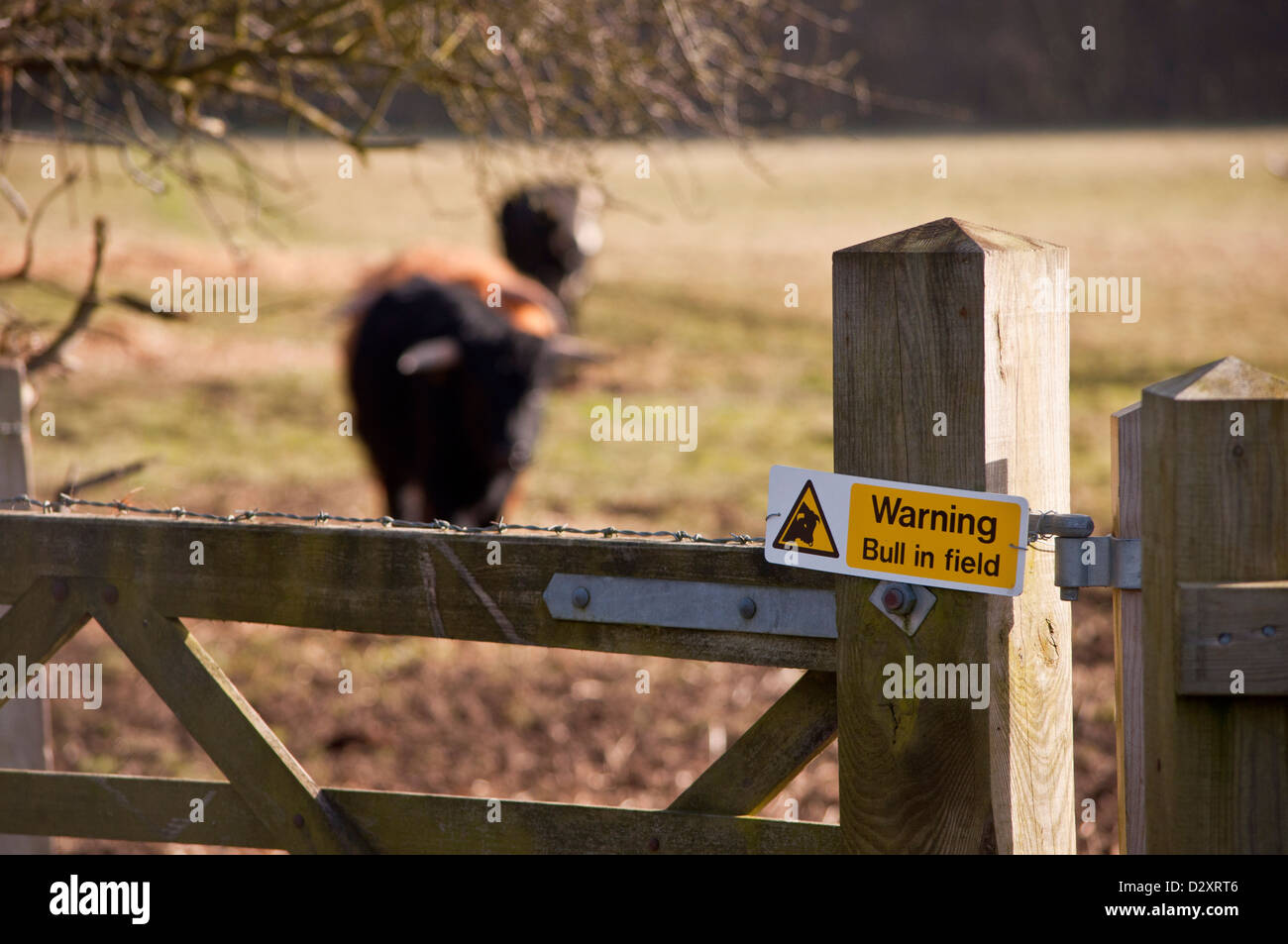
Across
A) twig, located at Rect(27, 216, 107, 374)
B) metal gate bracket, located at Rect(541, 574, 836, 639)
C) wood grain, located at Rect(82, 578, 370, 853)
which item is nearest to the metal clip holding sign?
metal gate bracket, located at Rect(541, 574, 836, 639)

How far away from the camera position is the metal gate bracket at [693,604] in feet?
6.07

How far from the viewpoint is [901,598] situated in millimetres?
1748

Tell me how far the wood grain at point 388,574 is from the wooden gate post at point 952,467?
0.16 metres

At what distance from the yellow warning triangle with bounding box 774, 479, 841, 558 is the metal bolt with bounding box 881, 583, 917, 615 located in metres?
0.10

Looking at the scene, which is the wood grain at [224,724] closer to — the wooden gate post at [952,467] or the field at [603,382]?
the wooden gate post at [952,467]

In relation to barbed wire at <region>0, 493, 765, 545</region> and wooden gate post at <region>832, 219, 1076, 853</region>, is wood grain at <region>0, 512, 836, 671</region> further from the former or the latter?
wooden gate post at <region>832, 219, 1076, 853</region>

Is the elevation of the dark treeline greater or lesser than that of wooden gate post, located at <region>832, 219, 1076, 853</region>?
greater

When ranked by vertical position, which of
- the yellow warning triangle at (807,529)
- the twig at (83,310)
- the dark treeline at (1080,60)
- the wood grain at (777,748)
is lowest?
the wood grain at (777,748)

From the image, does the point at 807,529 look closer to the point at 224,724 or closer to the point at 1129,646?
the point at 1129,646

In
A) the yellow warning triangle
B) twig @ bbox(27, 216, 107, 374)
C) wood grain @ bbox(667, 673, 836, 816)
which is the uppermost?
twig @ bbox(27, 216, 107, 374)

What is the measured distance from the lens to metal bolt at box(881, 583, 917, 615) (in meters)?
1.75

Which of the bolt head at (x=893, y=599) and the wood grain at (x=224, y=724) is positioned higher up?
the bolt head at (x=893, y=599)

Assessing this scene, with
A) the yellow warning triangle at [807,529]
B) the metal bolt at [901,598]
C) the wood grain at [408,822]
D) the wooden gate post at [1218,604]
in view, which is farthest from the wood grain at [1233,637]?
the wood grain at [408,822]
